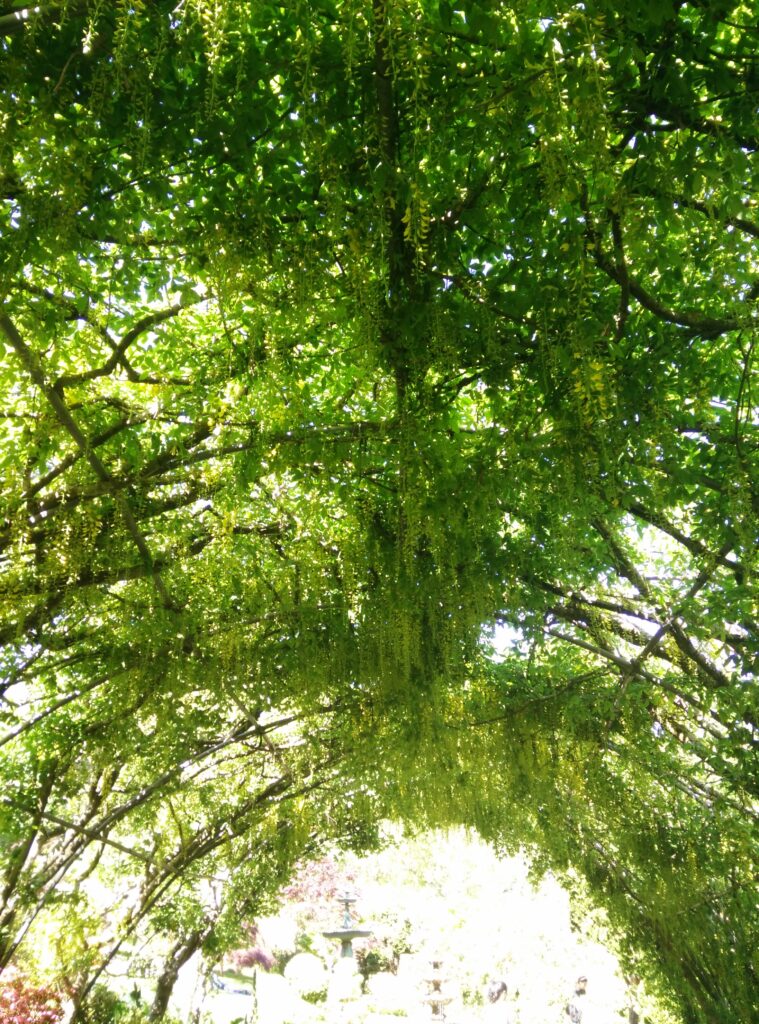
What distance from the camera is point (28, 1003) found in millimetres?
6340

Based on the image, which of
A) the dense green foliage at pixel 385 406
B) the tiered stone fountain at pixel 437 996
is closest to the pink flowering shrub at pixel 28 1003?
the dense green foliage at pixel 385 406

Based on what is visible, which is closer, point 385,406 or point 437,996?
point 385,406

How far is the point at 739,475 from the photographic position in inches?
102

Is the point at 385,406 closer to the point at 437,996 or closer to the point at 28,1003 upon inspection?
the point at 28,1003

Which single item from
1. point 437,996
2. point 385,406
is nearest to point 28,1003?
point 385,406

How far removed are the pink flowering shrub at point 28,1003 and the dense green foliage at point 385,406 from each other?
1.02 metres

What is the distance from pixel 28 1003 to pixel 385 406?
6122 millimetres

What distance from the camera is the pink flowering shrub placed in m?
6.19

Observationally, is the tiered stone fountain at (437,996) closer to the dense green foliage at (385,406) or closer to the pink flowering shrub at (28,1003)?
the pink flowering shrub at (28,1003)

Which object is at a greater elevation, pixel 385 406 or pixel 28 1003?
pixel 385 406

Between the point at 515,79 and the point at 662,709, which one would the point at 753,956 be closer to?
the point at 662,709

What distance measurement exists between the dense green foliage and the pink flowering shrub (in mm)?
1018

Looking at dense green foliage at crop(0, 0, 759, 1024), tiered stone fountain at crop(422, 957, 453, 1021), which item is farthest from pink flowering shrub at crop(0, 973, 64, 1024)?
tiered stone fountain at crop(422, 957, 453, 1021)

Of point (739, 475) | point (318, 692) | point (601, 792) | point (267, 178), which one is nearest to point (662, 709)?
point (601, 792)
